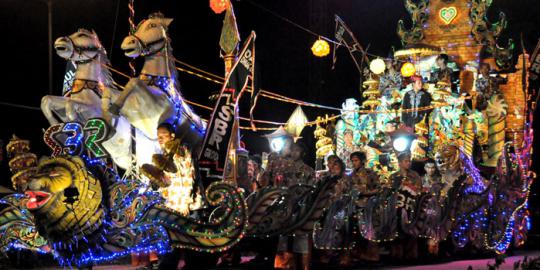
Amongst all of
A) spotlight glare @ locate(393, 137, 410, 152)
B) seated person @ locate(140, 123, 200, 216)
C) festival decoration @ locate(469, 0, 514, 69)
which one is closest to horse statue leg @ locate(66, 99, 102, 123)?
seated person @ locate(140, 123, 200, 216)

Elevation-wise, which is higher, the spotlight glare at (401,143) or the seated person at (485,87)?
the seated person at (485,87)

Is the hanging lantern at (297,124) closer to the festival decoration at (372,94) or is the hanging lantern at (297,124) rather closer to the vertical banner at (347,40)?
the festival decoration at (372,94)

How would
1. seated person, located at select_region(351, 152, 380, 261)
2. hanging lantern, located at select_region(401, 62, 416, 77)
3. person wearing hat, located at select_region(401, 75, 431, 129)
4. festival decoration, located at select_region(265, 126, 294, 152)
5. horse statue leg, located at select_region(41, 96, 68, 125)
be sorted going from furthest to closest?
1. hanging lantern, located at select_region(401, 62, 416, 77)
2. person wearing hat, located at select_region(401, 75, 431, 129)
3. festival decoration, located at select_region(265, 126, 294, 152)
4. seated person, located at select_region(351, 152, 380, 261)
5. horse statue leg, located at select_region(41, 96, 68, 125)

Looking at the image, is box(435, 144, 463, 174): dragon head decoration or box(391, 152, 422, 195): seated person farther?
box(435, 144, 463, 174): dragon head decoration

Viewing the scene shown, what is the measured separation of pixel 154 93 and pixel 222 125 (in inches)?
30.6

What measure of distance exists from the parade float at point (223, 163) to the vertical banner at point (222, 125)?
0.01 metres

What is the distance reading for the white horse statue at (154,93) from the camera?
8.48 meters

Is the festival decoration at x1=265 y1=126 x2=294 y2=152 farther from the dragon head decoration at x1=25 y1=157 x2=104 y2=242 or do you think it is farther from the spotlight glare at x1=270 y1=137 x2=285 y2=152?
the dragon head decoration at x1=25 y1=157 x2=104 y2=242

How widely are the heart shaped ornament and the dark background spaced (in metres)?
2.37

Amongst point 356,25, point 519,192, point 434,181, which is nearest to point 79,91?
point 434,181

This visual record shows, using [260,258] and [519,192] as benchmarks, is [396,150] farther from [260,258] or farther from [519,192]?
[260,258]

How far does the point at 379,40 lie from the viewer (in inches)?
734

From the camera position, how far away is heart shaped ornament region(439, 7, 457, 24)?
15.2 meters

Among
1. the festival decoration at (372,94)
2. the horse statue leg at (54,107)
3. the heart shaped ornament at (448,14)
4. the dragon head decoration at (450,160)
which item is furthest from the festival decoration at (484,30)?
the horse statue leg at (54,107)
